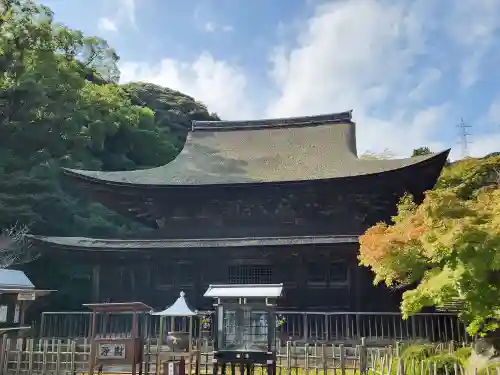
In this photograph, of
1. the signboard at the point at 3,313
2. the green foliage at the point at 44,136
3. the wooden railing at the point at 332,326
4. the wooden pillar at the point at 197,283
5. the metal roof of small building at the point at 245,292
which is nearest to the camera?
the metal roof of small building at the point at 245,292

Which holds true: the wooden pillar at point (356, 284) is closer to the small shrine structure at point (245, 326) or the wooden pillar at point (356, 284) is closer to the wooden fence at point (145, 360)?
the wooden fence at point (145, 360)

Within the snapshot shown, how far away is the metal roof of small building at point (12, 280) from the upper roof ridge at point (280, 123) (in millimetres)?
12965

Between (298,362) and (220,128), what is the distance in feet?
47.4

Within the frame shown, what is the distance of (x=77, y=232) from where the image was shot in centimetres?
2870

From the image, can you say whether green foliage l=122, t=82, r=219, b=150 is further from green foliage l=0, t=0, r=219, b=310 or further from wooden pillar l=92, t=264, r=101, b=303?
wooden pillar l=92, t=264, r=101, b=303

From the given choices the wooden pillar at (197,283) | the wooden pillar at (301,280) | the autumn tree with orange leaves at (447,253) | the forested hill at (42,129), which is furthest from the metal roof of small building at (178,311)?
the forested hill at (42,129)

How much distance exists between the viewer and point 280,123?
2553 cm

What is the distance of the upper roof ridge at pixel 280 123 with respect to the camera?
992 inches

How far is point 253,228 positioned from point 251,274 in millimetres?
1781

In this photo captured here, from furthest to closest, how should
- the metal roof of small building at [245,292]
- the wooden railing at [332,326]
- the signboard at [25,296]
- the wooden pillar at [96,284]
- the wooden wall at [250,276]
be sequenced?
the wooden pillar at [96,284]
the wooden wall at [250,276]
the wooden railing at [332,326]
the signboard at [25,296]
the metal roof of small building at [245,292]

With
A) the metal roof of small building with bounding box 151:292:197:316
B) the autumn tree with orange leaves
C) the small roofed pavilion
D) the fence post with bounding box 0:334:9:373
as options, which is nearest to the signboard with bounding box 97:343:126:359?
the metal roof of small building with bounding box 151:292:197:316

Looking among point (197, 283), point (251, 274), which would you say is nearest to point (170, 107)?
point (197, 283)

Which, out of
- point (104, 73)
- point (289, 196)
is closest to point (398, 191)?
point (289, 196)

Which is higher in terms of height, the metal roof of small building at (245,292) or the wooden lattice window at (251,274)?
the wooden lattice window at (251,274)
